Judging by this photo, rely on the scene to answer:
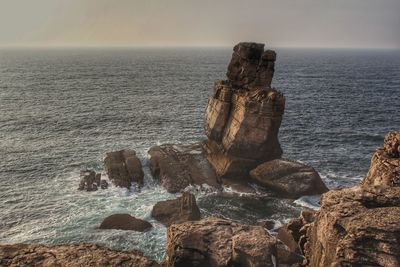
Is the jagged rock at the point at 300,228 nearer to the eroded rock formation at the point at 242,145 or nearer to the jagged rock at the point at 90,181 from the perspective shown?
the eroded rock formation at the point at 242,145

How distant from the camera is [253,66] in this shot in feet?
200

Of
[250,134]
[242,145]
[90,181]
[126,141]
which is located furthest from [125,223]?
[126,141]

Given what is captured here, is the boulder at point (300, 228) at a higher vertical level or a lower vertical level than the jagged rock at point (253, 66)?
lower

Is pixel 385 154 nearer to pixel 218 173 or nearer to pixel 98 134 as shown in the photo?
pixel 218 173

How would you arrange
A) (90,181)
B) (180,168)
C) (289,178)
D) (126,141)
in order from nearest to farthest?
1. (289,178)
2. (90,181)
3. (180,168)
4. (126,141)

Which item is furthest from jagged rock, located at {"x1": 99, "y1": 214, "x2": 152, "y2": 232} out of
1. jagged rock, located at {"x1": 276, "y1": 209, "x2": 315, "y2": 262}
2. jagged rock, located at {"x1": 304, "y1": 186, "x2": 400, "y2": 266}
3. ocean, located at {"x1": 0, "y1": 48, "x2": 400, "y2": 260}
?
jagged rock, located at {"x1": 304, "y1": 186, "x2": 400, "y2": 266}

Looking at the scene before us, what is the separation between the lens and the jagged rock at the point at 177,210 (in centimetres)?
4472

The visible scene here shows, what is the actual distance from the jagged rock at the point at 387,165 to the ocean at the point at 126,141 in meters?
18.4

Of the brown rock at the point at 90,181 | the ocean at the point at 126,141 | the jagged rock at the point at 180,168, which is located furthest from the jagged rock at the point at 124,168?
the jagged rock at the point at 180,168

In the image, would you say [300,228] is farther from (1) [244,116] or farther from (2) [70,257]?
(1) [244,116]

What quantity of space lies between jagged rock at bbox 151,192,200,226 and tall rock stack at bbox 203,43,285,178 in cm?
1082

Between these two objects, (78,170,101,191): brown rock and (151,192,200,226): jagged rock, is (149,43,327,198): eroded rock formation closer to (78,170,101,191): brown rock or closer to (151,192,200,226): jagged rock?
(151,192,200,226): jagged rock

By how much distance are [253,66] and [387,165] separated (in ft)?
118

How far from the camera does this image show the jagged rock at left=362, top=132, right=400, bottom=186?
26.5m
